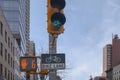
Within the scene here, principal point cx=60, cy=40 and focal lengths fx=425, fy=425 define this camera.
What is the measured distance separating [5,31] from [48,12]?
65145 millimetres

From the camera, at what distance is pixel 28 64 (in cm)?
1081

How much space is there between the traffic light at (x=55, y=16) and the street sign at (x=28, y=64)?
81.6 inches

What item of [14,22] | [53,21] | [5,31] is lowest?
[53,21]

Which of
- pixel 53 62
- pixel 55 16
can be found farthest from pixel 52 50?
pixel 55 16

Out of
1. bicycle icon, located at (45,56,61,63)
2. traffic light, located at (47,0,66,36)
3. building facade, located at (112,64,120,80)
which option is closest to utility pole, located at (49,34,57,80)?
traffic light, located at (47,0,66,36)

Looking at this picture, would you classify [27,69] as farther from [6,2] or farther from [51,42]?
[6,2]

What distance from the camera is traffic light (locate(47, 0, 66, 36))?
8734 mm

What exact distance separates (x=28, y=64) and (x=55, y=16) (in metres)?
2.46

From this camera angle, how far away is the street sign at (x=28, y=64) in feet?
34.9

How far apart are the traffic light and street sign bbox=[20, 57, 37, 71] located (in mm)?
2072

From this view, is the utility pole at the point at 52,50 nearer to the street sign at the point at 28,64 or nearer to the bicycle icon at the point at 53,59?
the bicycle icon at the point at 53,59

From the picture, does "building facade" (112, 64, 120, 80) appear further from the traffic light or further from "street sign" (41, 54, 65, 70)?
the traffic light

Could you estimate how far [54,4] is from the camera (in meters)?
8.73

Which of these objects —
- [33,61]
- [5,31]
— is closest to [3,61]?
[5,31]
